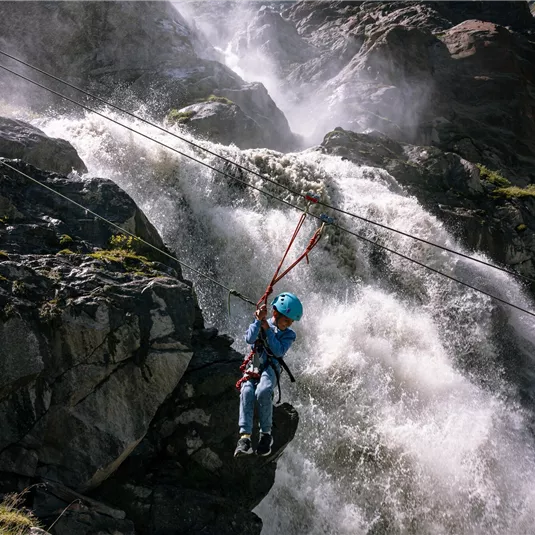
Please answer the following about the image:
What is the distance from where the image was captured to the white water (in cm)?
925

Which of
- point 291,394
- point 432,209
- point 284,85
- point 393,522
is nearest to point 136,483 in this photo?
point 291,394

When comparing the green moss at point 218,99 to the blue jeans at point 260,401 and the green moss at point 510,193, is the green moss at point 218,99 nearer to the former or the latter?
the green moss at point 510,193

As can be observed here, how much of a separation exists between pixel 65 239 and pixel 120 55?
74.8ft

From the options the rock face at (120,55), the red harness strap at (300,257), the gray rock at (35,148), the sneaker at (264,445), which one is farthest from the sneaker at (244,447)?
the rock face at (120,55)

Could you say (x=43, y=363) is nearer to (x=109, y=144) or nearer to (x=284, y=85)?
(x=109, y=144)

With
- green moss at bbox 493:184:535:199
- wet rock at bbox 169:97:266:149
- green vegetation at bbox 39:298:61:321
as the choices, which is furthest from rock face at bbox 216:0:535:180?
green vegetation at bbox 39:298:61:321

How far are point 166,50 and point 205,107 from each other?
24.9 feet

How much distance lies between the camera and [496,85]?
35.3m

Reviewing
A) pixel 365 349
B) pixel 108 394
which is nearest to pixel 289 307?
pixel 108 394

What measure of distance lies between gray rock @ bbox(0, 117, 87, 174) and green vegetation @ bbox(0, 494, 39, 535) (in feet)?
27.2

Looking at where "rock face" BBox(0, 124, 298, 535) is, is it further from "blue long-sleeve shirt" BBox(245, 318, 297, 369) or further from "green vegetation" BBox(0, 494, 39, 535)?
"blue long-sleeve shirt" BBox(245, 318, 297, 369)

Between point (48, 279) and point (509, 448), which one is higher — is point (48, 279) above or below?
above

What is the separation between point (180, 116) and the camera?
21891mm

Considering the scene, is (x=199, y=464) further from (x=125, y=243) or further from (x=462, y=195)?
(x=462, y=195)
